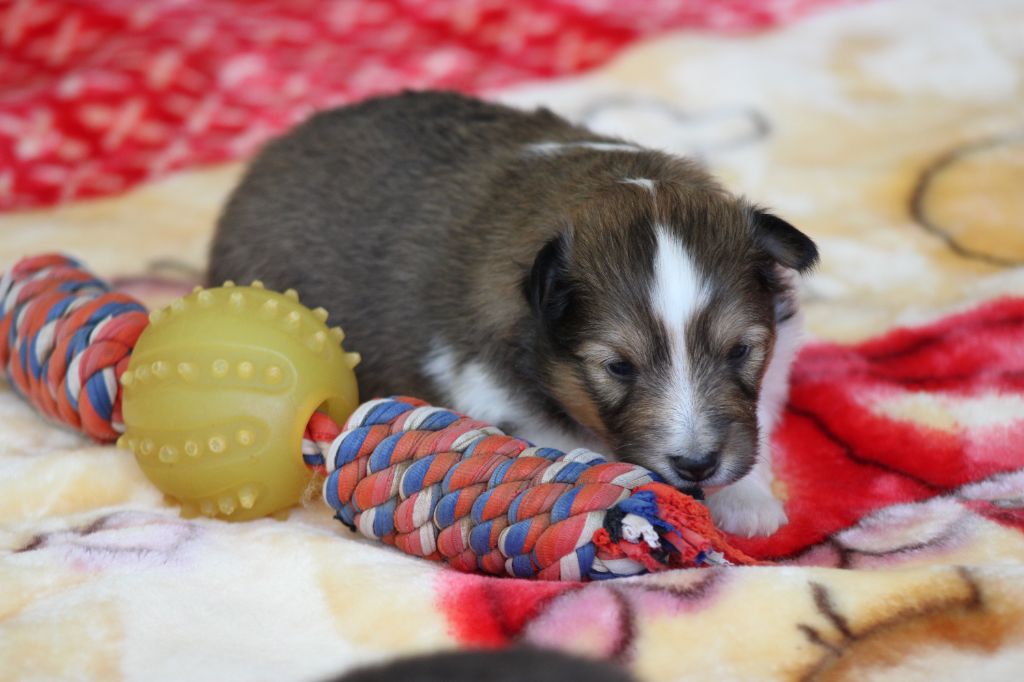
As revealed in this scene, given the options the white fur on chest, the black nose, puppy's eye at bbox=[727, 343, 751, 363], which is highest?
puppy's eye at bbox=[727, 343, 751, 363]

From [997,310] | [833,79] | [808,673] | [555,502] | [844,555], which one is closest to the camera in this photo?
[808,673]

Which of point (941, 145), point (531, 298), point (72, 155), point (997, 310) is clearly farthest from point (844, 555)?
point (72, 155)

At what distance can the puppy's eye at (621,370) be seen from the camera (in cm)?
279

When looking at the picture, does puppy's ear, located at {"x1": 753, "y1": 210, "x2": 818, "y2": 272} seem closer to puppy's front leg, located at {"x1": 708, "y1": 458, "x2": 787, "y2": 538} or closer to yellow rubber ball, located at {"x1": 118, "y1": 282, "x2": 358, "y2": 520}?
puppy's front leg, located at {"x1": 708, "y1": 458, "x2": 787, "y2": 538}

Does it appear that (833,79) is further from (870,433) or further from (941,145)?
(870,433)

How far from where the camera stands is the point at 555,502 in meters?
2.44

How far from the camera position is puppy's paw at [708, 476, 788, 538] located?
287cm

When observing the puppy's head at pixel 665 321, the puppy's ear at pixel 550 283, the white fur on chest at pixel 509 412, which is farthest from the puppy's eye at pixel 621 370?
the white fur on chest at pixel 509 412

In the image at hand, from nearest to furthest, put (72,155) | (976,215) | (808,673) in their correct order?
(808,673)
(976,215)
(72,155)

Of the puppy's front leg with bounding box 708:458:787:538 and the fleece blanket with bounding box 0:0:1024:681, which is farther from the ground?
the fleece blanket with bounding box 0:0:1024:681

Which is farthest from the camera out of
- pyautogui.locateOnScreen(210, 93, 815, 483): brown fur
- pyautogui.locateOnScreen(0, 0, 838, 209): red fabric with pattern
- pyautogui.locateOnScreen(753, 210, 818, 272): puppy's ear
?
pyautogui.locateOnScreen(0, 0, 838, 209): red fabric with pattern

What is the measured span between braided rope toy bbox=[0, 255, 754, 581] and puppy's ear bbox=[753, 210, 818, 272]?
2.36 feet

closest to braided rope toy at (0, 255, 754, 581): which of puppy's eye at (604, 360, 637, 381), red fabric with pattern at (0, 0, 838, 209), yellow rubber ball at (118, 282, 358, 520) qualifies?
yellow rubber ball at (118, 282, 358, 520)

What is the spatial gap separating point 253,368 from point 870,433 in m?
1.70
